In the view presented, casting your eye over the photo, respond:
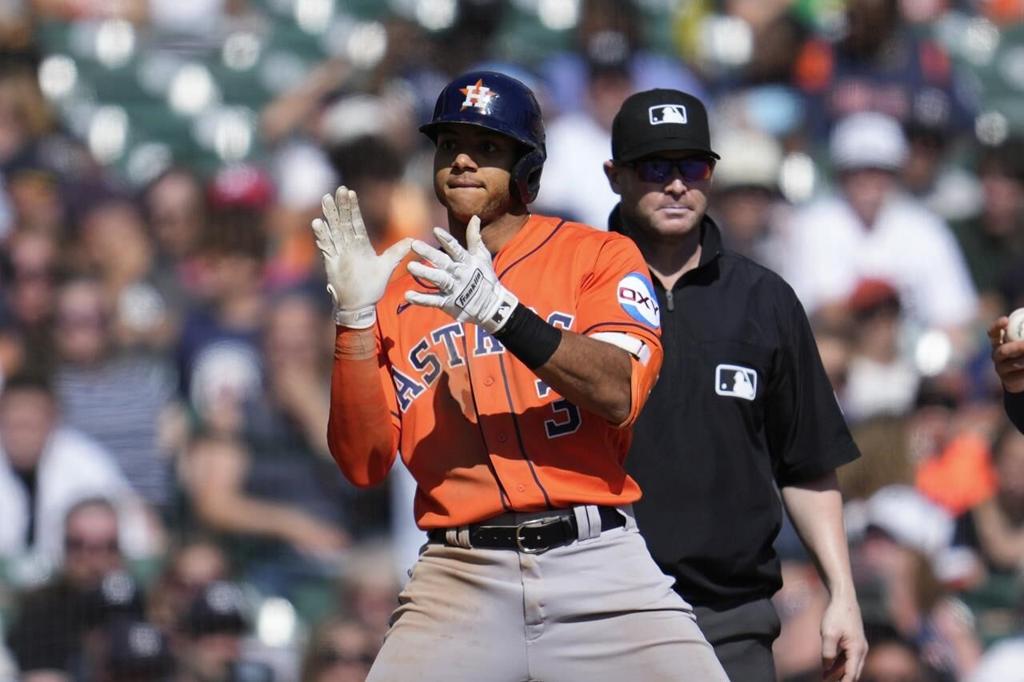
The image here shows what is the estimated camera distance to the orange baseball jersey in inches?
132

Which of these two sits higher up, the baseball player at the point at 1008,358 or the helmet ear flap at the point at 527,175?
the helmet ear flap at the point at 527,175

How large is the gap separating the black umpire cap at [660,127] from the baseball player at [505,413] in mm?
482

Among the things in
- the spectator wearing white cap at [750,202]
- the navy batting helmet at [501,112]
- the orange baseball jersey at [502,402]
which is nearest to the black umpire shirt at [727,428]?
the orange baseball jersey at [502,402]

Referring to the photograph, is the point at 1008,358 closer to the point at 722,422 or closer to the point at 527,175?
the point at 722,422

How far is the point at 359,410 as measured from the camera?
3.43 metres

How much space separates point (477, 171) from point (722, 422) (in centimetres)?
89

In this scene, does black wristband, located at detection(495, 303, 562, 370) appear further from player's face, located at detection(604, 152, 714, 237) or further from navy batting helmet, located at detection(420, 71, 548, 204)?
player's face, located at detection(604, 152, 714, 237)

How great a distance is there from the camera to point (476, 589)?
3.35m

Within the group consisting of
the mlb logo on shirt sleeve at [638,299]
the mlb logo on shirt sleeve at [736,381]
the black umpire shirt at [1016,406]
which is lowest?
the black umpire shirt at [1016,406]

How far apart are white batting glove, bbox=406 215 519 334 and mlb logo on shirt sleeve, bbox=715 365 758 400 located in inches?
35.8

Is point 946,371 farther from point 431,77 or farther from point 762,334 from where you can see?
point 762,334

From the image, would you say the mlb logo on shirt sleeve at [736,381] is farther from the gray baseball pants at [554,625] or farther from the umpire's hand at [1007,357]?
the gray baseball pants at [554,625]

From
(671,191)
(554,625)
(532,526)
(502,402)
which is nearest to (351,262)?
(502,402)

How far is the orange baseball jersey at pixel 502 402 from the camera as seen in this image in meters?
3.36
